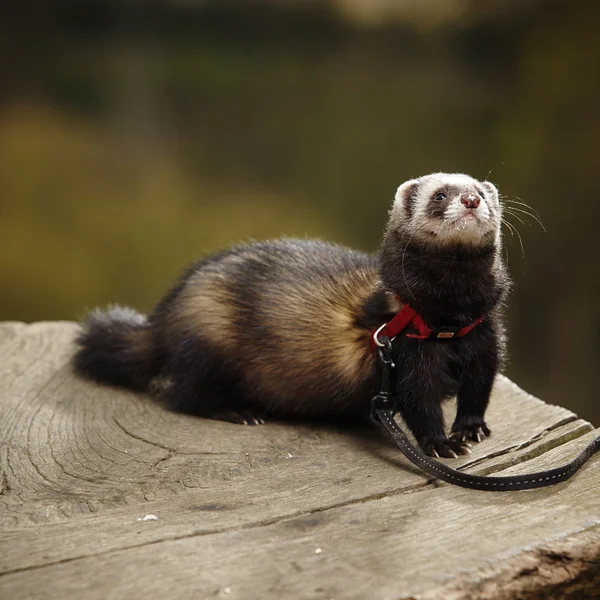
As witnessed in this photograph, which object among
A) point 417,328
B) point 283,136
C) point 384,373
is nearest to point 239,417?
point 384,373

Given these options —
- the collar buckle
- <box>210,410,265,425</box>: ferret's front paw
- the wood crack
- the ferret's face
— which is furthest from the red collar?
the wood crack

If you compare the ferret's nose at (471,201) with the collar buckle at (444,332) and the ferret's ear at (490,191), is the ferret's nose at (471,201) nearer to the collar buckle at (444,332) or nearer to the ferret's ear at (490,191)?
the ferret's ear at (490,191)

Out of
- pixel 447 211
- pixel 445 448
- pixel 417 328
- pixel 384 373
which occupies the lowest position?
pixel 445 448

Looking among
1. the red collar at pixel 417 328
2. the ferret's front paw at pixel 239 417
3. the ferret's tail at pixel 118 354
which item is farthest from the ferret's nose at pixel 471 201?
the ferret's tail at pixel 118 354

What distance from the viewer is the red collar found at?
208cm

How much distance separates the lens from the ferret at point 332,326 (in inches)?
81.3

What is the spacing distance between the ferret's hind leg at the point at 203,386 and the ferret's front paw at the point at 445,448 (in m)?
0.52

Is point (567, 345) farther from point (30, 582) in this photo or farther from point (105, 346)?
point (30, 582)

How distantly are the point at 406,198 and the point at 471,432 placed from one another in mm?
598

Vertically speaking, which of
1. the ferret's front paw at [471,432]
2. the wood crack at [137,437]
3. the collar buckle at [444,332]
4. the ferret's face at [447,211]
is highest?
the ferret's face at [447,211]

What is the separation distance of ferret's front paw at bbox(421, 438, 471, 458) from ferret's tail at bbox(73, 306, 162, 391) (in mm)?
915

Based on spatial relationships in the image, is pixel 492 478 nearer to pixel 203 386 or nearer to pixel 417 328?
pixel 417 328

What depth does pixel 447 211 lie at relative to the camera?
2.01 meters

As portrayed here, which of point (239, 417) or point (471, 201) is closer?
point (471, 201)
